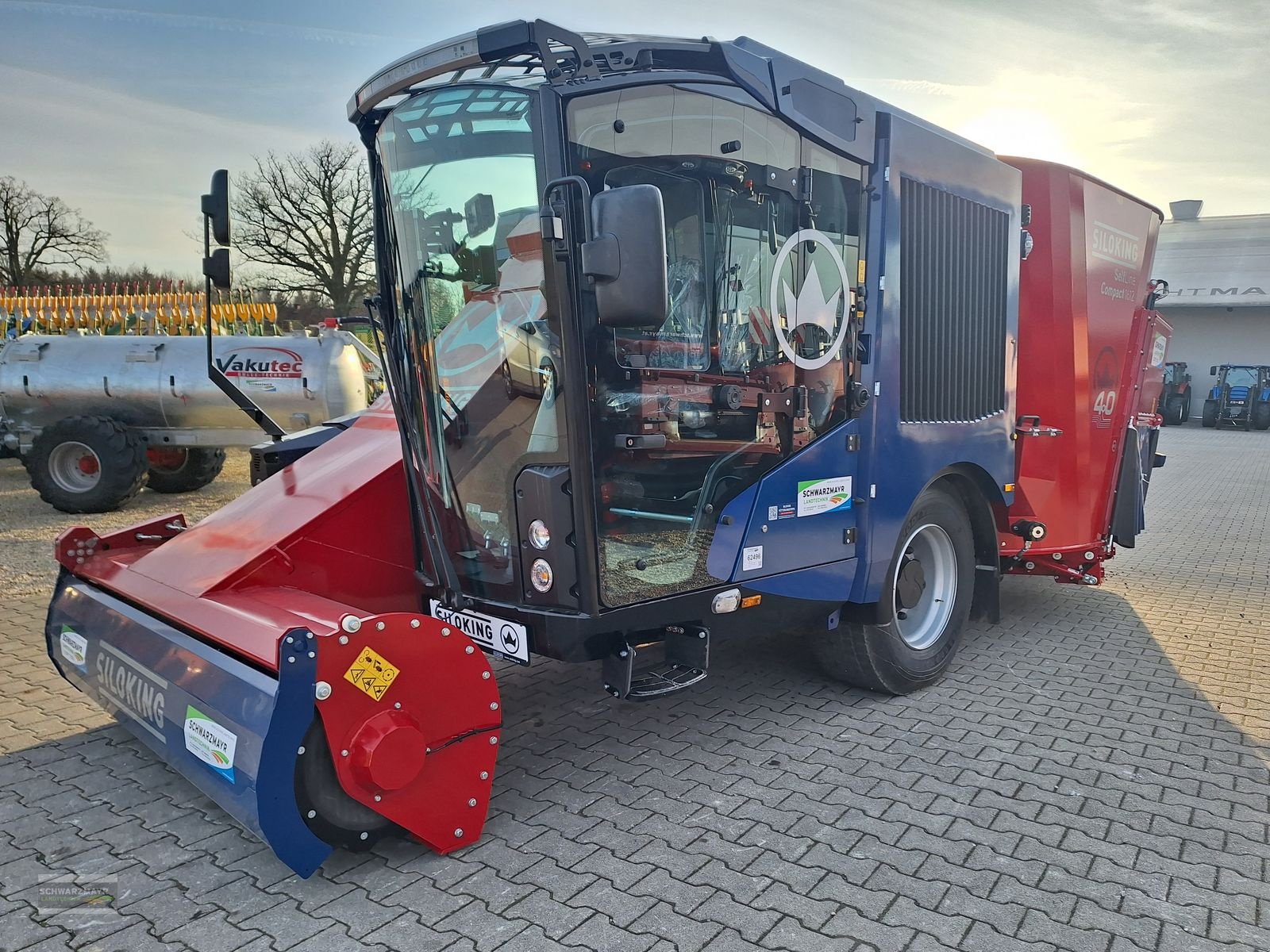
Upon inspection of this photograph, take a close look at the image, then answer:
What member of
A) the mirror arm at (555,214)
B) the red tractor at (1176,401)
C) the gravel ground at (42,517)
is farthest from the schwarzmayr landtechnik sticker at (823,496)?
the red tractor at (1176,401)

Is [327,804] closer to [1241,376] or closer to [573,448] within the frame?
[573,448]

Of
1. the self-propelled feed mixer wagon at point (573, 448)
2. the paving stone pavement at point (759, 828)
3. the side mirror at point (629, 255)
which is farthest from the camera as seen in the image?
the self-propelled feed mixer wagon at point (573, 448)

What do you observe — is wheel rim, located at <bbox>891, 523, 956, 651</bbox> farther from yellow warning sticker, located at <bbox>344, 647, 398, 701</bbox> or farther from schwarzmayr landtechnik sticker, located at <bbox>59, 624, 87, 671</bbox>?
schwarzmayr landtechnik sticker, located at <bbox>59, 624, 87, 671</bbox>

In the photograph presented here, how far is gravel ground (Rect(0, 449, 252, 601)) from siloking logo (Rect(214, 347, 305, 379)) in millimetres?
1559

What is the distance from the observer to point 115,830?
3.21 m

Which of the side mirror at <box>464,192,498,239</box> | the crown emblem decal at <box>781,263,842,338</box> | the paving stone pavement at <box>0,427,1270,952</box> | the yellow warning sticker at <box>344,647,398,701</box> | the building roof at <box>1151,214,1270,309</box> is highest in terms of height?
the building roof at <box>1151,214,1270,309</box>

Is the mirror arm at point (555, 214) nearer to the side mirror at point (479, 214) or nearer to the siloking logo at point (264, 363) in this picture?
the side mirror at point (479, 214)

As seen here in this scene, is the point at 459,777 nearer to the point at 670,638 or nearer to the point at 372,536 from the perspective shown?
the point at 670,638

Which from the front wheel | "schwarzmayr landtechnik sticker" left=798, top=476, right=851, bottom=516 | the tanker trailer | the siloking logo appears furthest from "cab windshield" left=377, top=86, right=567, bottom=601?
the front wheel

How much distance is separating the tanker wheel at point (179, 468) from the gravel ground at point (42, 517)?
11cm

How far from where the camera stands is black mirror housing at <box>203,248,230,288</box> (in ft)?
11.7

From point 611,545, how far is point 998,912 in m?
1.65

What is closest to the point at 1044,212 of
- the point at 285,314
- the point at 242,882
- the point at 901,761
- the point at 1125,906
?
the point at 901,761

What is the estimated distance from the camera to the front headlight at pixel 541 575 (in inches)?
126
